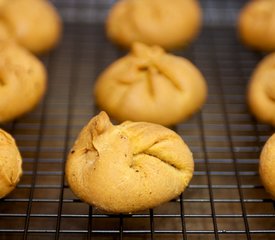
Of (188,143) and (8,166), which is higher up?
(8,166)

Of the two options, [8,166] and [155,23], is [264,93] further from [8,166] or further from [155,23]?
[8,166]

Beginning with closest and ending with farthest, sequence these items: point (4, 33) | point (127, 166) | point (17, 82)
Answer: point (127, 166) → point (17, 82) → point (4, 33)

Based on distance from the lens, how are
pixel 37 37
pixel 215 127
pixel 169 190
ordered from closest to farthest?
pixel 169 190, pixel 215 127, pixel 37 37

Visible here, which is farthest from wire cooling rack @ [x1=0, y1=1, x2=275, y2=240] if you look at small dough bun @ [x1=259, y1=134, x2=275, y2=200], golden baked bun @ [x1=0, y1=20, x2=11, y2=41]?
golden baked bun @ [x1=0, y1=20, x2=11, y2=41]

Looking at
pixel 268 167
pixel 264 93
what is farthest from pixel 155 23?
pixel 268 167

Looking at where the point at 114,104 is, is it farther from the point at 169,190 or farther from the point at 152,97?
the point at 169,190

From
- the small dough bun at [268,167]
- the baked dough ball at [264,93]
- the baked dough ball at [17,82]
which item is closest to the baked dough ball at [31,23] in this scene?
the baked dough ball at [17,82]

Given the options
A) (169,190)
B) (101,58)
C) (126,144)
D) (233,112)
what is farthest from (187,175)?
(101,58)
